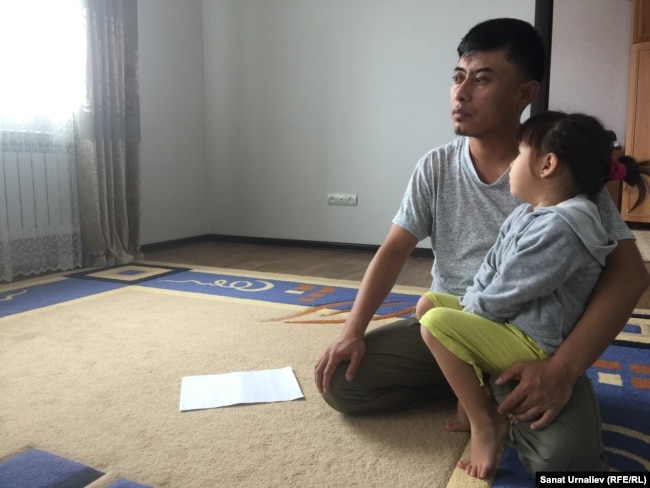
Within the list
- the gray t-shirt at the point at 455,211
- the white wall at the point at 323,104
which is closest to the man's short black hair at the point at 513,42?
the gray t-shirt at the point at 455,211

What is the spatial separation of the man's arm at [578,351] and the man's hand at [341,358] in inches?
12.5

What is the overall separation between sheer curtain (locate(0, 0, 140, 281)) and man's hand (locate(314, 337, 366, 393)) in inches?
78.2

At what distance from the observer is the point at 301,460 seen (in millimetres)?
1023

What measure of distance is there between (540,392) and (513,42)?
2.24 ft

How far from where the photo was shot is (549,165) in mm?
937

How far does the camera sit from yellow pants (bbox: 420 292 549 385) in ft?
3.07

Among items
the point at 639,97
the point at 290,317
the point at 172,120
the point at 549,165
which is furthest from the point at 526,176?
the point at 639,97

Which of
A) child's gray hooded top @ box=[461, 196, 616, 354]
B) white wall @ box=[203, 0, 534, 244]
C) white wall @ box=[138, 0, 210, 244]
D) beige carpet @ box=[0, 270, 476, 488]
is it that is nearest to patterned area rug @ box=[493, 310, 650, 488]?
beige carpet @ box=[0, 270, 476, 488]

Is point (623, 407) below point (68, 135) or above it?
below

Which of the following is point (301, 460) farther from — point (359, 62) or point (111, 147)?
point (359, 62)

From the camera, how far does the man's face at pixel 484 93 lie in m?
1.11

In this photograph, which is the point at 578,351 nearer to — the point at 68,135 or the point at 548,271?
the point at 548,271

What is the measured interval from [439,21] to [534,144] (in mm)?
2509

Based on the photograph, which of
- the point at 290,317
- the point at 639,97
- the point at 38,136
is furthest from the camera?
the point at 639,97
